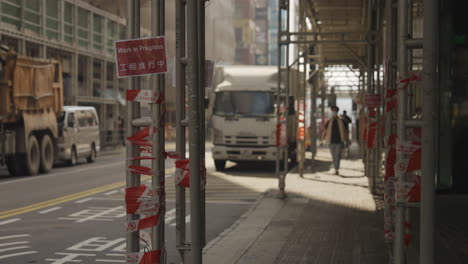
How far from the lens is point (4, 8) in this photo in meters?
33.2

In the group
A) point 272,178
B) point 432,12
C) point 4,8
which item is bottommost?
point 272,178

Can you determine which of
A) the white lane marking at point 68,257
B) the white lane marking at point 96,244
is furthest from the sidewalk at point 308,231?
the white lane marking at point 68,257

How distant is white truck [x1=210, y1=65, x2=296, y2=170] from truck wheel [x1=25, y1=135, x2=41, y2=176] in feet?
17.0

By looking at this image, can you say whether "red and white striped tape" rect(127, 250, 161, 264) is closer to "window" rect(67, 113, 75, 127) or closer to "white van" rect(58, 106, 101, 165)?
"white van" rect(58, 106, 101, 165)

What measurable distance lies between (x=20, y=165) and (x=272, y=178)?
7.03 metres

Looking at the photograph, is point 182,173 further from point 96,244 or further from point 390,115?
point 96,244

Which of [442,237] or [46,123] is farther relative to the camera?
[46,123]

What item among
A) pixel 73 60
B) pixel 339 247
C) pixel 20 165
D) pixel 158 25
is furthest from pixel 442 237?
pixel 73 60

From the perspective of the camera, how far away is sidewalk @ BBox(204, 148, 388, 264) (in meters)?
8.90

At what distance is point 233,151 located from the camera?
2416cm

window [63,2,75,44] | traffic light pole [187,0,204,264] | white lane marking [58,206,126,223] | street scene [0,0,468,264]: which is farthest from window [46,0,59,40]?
traffic light pole [187,0,204,264]

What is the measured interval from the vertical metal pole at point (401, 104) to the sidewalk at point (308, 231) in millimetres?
3014

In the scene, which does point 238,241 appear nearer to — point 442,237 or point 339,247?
point 339,247

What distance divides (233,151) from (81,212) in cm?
1095
